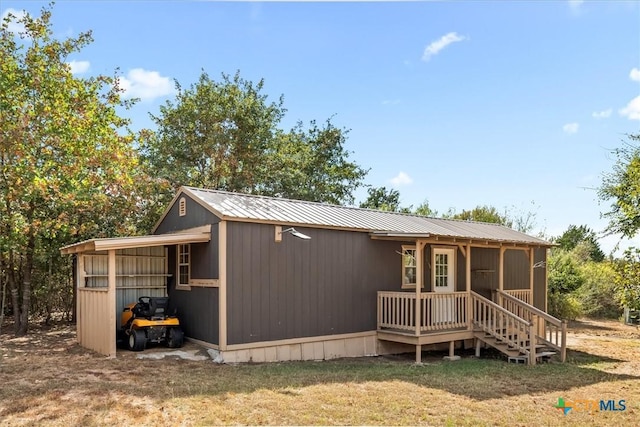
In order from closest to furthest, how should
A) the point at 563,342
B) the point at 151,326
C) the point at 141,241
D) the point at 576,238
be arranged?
the point at 141,241 → the point at 151,326 → the point at 563,342 → the point at 576,238

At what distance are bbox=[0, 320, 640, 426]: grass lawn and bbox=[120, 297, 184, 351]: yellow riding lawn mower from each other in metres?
0.44

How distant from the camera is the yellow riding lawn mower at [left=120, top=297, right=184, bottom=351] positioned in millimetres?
9547

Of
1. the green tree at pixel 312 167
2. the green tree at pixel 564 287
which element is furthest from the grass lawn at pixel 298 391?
the green tree at pixel 312 167

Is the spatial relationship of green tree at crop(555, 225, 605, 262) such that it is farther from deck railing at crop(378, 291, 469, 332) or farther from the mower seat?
the mower seat

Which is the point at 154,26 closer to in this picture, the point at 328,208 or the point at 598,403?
the point at 328,208

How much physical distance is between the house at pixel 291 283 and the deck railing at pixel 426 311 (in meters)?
0.02

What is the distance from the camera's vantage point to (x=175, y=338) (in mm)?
9727

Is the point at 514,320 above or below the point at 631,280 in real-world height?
below

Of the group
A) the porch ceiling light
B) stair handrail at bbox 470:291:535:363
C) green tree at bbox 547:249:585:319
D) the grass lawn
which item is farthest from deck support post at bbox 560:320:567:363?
green tree at bbox 547:249:585:319

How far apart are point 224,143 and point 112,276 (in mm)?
11567

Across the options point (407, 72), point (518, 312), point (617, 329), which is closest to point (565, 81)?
point (407, 72)

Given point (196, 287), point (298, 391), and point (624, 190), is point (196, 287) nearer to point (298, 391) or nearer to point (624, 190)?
point (298, 391)

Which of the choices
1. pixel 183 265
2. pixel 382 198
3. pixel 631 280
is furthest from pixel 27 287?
pixel 382 198

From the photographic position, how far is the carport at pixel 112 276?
352 inches
